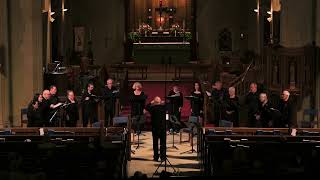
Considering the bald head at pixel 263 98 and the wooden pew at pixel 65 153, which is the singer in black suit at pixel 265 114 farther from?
the wooden pew at pixel 65 153

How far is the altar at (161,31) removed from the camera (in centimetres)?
3262

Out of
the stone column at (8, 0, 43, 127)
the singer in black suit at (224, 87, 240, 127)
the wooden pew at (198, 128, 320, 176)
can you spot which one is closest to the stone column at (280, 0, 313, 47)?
the singer in black suit at (224, 87, 240, 127)

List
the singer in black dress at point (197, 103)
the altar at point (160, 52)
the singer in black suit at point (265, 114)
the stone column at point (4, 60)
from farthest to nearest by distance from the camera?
the altar at point (160, 52) → the stone column at point (4, 60) → the singer in black dress at point (197, 103) → the singer in black suit at point (265, 114)

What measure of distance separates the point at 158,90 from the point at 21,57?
6661mm

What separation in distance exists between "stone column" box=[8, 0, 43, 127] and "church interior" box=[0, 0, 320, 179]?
3 cm

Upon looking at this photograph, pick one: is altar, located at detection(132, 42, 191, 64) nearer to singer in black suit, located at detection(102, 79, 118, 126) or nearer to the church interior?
the church interior

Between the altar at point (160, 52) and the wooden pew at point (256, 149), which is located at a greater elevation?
the altar at point (160, 52)

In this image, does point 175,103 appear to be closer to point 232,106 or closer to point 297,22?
point 232,106

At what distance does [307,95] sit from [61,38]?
13.6m

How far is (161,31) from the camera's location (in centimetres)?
3344

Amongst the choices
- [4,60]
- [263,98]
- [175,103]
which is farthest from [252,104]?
[4,60]

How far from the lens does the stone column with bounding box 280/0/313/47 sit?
65.0ft

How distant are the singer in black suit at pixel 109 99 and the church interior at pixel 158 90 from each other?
4 cm

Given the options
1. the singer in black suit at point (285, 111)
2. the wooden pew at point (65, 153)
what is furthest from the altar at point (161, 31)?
the wooden pew at point (65, 153)
